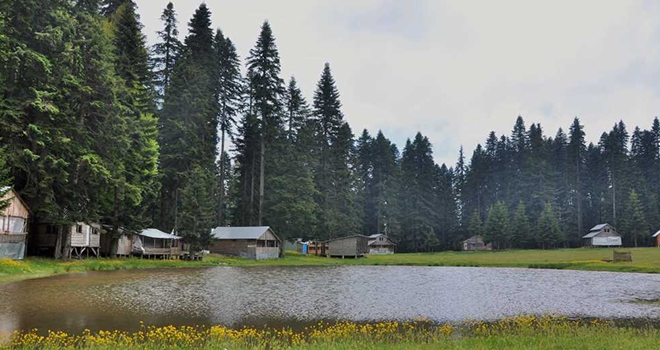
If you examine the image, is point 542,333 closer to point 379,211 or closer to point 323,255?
point 323,255

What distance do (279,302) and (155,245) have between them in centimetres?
3754

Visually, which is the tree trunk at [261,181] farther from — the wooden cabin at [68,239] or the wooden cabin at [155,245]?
the wooden cabin at [68,239]

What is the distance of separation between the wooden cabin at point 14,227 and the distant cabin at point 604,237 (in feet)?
297

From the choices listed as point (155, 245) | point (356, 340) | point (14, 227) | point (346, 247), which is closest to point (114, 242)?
point (155, 245)

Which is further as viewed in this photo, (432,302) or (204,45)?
(204,45)

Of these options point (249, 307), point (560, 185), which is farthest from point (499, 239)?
point (249, 307)

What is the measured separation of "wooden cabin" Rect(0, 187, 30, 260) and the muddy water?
24.7 feet

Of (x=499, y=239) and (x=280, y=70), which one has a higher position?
(x=280, y=70)

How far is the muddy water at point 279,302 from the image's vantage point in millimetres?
16003

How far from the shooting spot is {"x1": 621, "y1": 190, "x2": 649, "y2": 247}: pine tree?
86188mm

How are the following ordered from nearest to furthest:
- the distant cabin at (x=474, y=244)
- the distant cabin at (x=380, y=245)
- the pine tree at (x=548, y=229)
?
the pine tree at (x=548, y=229), the distant cabin at (x=380, y=245), the distant cabin at (x=474, y=244)

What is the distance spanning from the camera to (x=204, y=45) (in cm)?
6431

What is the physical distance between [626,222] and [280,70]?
6886 centimetres

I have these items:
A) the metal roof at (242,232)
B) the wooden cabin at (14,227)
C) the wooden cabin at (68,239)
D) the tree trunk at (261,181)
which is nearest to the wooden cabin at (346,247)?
the tree trunk at (261,181)
